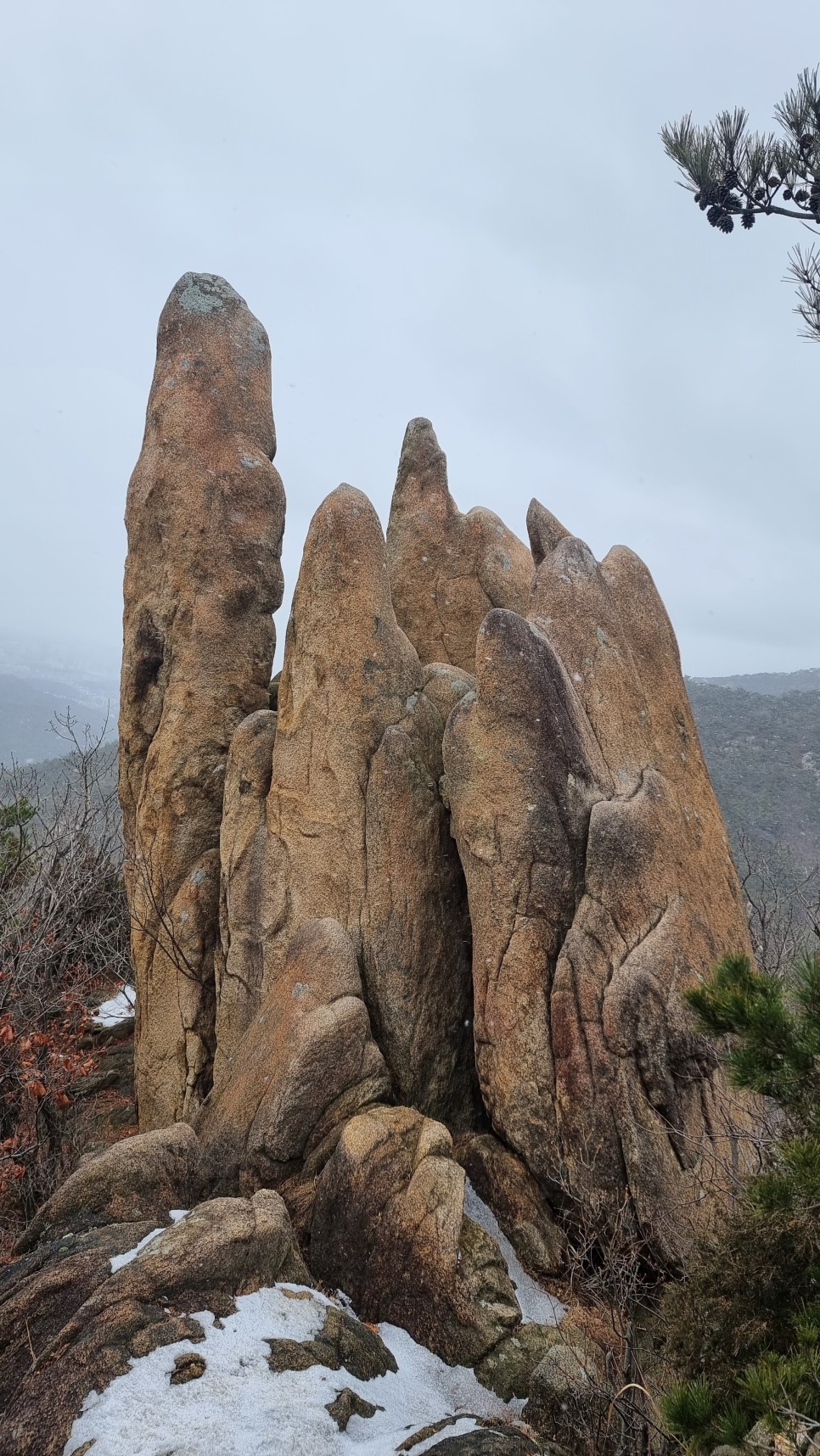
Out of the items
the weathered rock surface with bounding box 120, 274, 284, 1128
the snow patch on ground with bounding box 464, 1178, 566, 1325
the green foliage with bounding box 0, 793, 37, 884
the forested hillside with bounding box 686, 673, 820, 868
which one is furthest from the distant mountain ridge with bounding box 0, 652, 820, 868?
the snow patch on ground with bounding box 464, 1178, 566, 1325

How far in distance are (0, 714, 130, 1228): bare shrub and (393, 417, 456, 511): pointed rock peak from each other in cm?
766

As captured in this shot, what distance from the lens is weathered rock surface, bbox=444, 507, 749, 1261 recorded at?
699 centimetres

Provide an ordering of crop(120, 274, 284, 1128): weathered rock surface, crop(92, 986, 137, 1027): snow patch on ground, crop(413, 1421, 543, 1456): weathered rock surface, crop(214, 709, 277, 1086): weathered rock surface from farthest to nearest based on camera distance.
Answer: crop(92, 986, 137, 1027): snow patch on ground → crop(120, 274, 284, 1128): weathered rock surface → crop(214, 709, 277, 1086): weathered rock surface → crop(413, 1421, 543, 1456): weathered rock surface

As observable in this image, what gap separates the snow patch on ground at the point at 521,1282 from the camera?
6.62m

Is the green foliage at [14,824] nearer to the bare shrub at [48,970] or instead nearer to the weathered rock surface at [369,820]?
the bare shrub at [48,970]

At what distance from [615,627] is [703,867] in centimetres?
273

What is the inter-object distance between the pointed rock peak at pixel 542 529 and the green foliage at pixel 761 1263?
816 cm

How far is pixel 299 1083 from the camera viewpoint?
746 cm

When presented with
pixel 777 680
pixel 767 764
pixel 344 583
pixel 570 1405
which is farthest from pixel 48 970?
pixel 777 680

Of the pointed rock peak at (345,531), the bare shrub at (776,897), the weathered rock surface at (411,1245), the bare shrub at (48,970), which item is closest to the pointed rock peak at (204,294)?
the pointed rock peak at (345,531)

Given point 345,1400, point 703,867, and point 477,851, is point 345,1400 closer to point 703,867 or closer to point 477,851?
point 477,851

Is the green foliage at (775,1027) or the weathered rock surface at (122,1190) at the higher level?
the green foliage at (775,1027)

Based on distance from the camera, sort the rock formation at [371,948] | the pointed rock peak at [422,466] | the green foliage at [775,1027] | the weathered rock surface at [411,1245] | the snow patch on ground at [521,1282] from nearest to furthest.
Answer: the green foliage at [775,1027] < the rock formation at [371,948] < the weathered rock surface at [411,1245] < the snow patch on ground at [521,1282] < the pointed rock peak at [422,466]

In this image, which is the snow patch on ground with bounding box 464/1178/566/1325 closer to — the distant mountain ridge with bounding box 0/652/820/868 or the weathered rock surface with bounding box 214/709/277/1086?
the weathered rock surface with bounding box 214/709/277/1086
